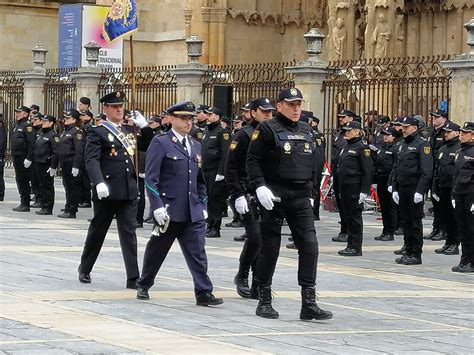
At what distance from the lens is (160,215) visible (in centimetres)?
1170

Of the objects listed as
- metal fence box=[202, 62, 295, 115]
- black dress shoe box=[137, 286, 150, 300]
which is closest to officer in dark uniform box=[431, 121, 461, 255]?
black dress shoe box=[137, 286, 150, 300]

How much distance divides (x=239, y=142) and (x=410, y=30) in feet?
73.2

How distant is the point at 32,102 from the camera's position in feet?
114

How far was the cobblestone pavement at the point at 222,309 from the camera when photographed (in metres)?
9.57

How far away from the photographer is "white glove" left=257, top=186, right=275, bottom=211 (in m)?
10.9

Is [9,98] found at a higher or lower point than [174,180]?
higher

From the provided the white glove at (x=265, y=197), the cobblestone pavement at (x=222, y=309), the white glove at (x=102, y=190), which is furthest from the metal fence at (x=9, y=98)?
the white glove at (x=265, y=197)

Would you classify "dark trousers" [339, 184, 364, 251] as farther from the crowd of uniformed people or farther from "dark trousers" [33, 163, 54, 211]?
"dark trousers" [33, 163, 54, 211]

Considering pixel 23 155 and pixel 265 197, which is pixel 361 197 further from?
pixel 23 155

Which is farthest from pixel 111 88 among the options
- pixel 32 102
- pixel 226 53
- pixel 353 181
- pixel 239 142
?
pixel 239 142

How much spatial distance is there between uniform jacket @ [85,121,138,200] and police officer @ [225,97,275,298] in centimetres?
126

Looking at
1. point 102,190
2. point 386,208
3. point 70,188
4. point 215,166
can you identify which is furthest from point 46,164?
point 102,190

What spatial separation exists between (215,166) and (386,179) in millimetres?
2814

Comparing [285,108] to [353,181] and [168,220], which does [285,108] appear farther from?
[353,181]
